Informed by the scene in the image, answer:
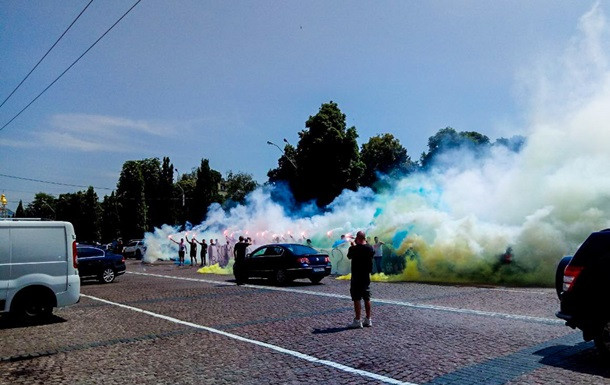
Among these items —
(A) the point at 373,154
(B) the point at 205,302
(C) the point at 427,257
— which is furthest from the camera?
(A) the point at 373,154

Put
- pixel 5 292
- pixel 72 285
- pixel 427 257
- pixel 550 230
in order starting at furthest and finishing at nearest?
pixel 427 257 → pixel 550 230 → pixel 72 285 → pixel 5 292

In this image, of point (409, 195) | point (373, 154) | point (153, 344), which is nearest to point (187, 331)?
point (153, 344)

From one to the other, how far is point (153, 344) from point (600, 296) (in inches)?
266

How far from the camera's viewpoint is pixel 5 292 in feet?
29.1

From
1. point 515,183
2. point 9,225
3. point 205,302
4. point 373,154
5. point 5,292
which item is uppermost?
point 373,154

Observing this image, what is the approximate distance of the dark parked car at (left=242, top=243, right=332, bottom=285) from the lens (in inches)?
629

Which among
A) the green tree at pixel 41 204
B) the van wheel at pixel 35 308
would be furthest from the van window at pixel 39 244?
the green tree at pixel 41 204

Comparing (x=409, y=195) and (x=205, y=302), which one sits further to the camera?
(x=409, y=195)

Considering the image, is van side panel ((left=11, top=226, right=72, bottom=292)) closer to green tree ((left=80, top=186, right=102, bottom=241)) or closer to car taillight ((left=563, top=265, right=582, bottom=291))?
car taillight ((left=563, top=265, right=582, bottom=291))

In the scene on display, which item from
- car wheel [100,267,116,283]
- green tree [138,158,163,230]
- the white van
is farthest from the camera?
green tree [138,158,163,230]

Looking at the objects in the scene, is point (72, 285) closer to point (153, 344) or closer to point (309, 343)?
point (153, 344)

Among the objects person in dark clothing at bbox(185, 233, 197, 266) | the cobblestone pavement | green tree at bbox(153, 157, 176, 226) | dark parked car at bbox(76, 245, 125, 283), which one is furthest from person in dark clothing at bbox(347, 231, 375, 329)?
green tree at bbox(153, 157, 176, 226)

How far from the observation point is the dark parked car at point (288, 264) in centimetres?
1598

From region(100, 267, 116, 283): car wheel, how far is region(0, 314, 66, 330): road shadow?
8743mm
